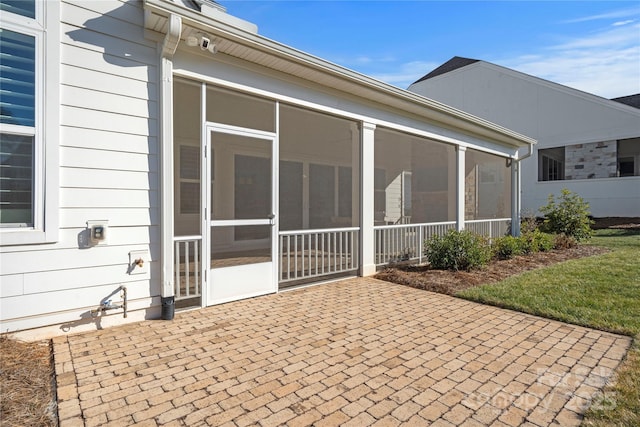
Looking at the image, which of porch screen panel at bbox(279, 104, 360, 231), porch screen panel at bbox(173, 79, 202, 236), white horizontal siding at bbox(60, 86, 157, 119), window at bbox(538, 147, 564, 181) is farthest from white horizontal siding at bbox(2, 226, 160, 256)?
window at bbox(538, 147, 564, 181)

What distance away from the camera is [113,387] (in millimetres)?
2316

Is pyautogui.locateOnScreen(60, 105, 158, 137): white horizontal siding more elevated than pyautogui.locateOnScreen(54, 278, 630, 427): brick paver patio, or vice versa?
pyautogui.locateOnScreen(60, 105, 158, 137): white horizontal siding

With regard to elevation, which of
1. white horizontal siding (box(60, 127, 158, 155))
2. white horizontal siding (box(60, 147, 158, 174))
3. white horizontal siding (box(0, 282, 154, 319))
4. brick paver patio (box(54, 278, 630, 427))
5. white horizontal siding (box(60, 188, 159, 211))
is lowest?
brick paver patio (box(54, 278, 630, 427))

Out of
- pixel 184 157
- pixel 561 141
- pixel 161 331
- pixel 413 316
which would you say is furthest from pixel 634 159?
pixel 161 331

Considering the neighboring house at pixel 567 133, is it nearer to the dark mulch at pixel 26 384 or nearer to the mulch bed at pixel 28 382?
the mulch bed at pixel 28 382

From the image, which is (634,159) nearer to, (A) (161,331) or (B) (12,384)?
(A) (161,331)

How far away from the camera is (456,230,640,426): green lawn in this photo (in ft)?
7.27

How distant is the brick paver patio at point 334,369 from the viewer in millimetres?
2055

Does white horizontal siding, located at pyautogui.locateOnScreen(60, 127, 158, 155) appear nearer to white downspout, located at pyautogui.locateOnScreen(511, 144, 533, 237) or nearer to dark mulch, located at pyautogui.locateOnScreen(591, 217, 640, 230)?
white downspout, located at pyautogui.locateOnScreen(511, 144, 533, 237)

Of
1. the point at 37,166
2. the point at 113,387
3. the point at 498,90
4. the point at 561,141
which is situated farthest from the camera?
the point at 498,90

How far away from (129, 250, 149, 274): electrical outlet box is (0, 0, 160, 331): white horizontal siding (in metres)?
0.04

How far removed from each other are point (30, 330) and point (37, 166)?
142cm

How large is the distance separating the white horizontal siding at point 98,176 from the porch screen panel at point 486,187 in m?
9.49

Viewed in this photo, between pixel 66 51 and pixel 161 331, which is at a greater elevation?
pixel 66 51
